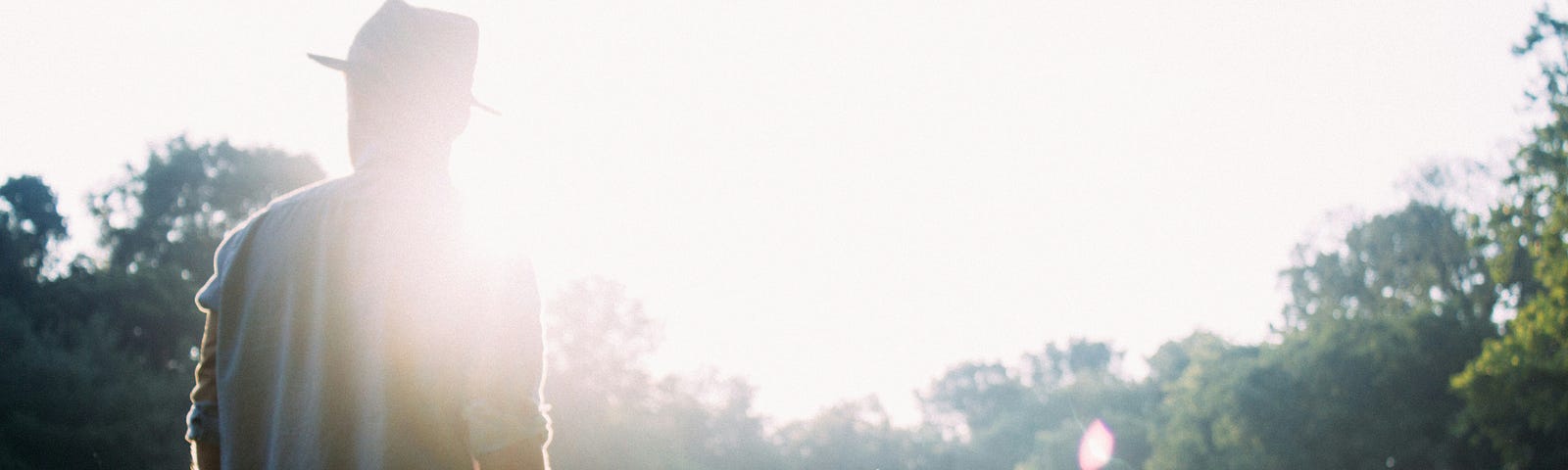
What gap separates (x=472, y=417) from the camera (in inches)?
61.8

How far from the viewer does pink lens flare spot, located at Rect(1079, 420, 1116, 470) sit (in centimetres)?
7125

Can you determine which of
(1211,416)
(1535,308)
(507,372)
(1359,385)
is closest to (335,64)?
(507,372)

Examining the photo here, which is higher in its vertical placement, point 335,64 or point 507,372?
point 335,64

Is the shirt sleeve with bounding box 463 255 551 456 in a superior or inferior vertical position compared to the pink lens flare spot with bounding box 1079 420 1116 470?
inferior

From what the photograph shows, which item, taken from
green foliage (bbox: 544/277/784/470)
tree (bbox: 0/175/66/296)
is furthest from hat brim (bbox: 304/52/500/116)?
tree (bbox: 0/175/66/296)

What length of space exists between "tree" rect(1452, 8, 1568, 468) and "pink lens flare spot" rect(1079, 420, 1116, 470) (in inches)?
1669

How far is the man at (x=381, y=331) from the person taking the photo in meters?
1.60

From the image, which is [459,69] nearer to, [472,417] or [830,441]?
[472,417]

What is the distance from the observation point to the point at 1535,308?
80.3 feet

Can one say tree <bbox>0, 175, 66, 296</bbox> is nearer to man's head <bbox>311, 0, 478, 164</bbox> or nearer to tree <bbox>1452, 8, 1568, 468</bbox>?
man's head <bbox>311, 0, 478, 164</bbox>

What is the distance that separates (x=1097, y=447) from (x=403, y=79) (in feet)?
261

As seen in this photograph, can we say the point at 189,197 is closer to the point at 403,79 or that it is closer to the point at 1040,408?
the point at 403,79

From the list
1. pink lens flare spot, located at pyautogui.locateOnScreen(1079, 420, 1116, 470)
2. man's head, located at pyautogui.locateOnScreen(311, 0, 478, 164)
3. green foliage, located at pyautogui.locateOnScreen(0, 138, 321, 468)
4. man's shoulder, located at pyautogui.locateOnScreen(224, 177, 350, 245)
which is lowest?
man's shoulder, located at pyautogui.locateOnScreen(224, 177, 350, 245)

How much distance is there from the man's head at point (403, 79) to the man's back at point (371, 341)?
0.36 feet
